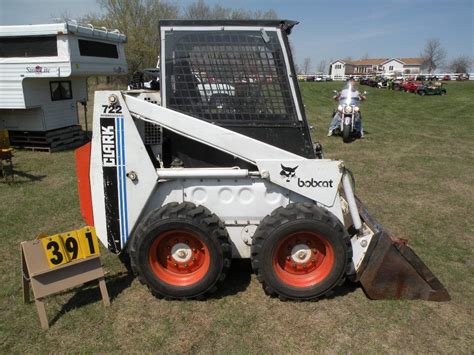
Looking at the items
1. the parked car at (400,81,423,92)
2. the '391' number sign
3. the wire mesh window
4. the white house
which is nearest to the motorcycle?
the wire mesh window

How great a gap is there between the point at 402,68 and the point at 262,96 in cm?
10928

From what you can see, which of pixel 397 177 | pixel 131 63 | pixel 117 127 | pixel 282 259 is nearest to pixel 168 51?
pixel 117 127

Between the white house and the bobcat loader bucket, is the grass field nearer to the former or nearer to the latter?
the bobcat loader bucket

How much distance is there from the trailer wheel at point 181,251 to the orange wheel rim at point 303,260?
18.6 inches

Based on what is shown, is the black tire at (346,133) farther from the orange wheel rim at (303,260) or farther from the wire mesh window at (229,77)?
the orange wheel rim at (303,260)

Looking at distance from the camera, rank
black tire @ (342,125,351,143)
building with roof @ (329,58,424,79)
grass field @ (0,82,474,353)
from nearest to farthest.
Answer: grass field @ (0,82,474,353), black tire @ (342,125,351,143), building with roof @ (329,58,424,79)

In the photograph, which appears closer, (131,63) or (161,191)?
(161,191)

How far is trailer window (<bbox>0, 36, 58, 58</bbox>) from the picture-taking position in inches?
344

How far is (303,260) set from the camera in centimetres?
360

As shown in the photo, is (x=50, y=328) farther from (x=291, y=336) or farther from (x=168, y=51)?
(x=168, y=51)

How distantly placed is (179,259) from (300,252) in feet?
3.40

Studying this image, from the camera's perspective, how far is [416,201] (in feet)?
20.6

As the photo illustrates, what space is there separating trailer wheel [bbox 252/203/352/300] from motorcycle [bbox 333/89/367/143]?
27.1 ft

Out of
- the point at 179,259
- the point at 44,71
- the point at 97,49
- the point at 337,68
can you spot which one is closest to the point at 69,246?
the point at 179,259
